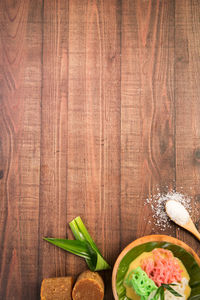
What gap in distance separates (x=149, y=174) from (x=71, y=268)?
0.47m

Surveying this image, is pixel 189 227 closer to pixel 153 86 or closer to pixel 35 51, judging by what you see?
pixel 153 86

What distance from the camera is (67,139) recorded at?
103 centimetres

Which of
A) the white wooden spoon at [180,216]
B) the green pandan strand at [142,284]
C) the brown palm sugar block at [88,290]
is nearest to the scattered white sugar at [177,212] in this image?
the white wooden spoon at [180,216]

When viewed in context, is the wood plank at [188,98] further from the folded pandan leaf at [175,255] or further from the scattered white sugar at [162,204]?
the folded pandan leaf at [175,255]

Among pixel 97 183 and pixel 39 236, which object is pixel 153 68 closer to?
pixel 97 183

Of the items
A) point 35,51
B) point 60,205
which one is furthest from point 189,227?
point 35,51

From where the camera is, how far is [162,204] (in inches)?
39.6

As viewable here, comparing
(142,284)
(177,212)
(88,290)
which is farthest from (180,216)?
(88,290)

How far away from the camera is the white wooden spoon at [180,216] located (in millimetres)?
957

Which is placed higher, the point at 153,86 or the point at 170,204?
the point at 153,86

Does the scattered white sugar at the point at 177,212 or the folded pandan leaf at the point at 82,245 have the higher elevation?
the scattered white sugar at the point at 177,212

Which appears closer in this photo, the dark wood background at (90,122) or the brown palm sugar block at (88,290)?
the brown palm sugar block at (88,290)

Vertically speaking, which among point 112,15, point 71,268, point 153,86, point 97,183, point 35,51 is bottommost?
point 71,268

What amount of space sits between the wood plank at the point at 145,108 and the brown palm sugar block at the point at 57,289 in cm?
26
